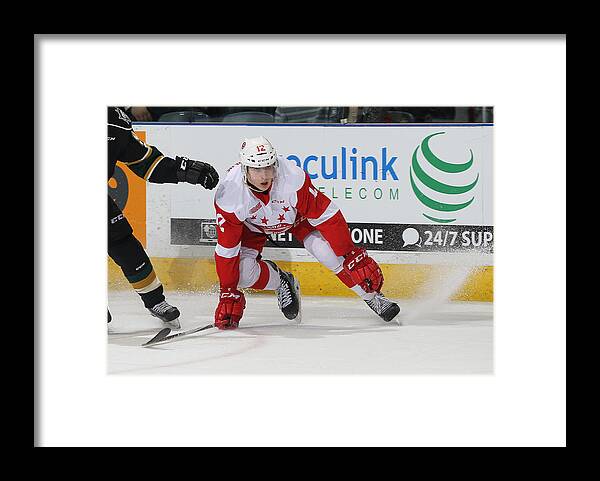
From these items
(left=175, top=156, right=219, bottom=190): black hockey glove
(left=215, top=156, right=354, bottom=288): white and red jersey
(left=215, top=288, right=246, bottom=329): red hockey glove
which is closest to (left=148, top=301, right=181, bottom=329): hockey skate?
(left=215, top=288, right=246, bottom=329): red hockey glove

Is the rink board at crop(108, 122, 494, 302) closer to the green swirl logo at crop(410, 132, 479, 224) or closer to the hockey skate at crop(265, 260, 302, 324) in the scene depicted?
the green swirl logo at crop(410, 132, 479, 224)

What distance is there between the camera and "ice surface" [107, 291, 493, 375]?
511 centimetres

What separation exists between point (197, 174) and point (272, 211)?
458 millimetres

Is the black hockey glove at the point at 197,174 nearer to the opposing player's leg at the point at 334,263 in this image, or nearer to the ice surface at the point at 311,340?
the opposing player's leg at the point at 334,263

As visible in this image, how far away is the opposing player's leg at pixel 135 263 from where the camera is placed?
5.74 m

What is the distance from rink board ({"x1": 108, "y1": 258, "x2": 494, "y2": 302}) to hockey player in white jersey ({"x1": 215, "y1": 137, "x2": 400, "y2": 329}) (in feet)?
2.18

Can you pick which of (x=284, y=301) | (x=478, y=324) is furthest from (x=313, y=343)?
(x=478, y=324)

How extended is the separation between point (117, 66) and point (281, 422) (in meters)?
1.39

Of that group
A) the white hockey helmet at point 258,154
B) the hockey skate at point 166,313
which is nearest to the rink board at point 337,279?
the hockey skate at point 166,313

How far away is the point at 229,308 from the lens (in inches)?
229

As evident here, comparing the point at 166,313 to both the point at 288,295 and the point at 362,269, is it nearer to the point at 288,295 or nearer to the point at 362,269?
the point at 288,295

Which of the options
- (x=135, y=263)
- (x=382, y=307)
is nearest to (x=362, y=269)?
(x=382, y=307)

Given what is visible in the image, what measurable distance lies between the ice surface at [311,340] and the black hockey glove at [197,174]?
74 centimetres
